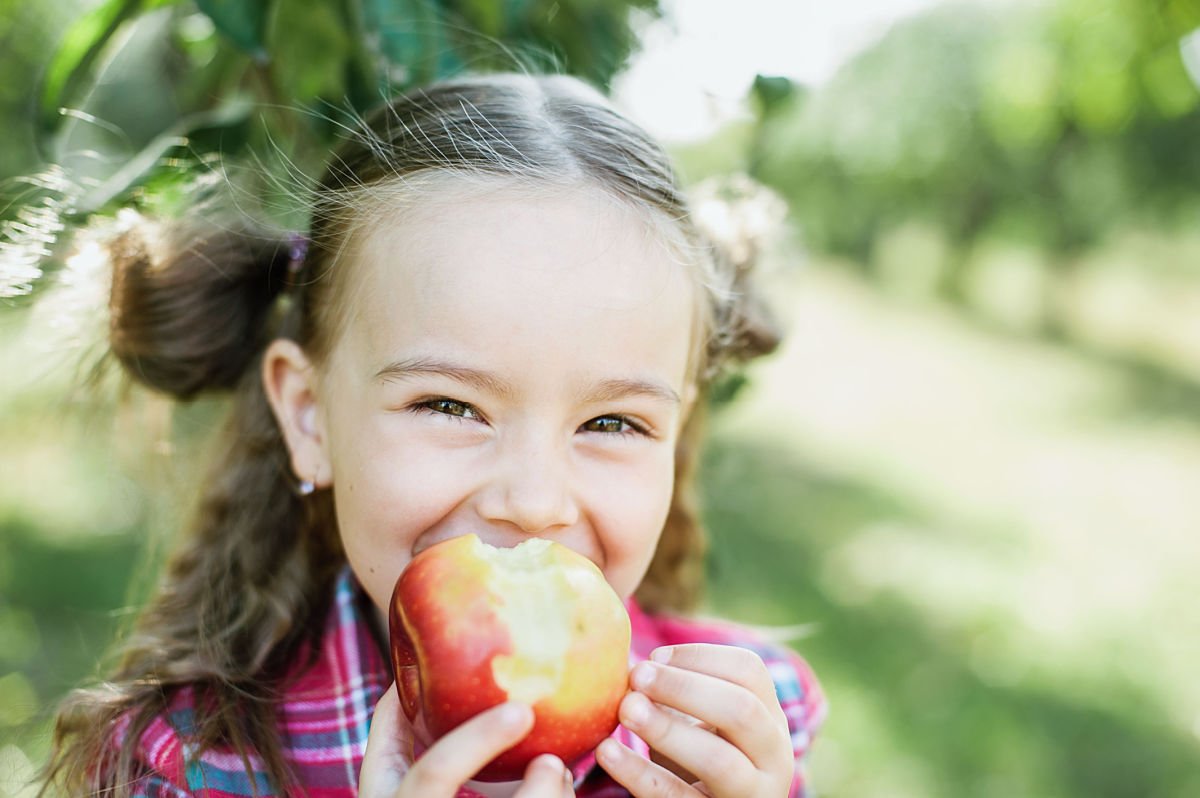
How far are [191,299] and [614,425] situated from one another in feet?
2.41

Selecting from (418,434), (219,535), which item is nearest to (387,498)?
(418,434)

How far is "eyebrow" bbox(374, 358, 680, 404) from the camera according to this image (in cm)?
125

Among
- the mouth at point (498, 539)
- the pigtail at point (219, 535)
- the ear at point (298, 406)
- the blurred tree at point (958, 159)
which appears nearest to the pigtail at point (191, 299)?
the pigtail at point (219, 535)

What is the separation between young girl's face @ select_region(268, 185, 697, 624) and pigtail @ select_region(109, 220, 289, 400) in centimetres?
37

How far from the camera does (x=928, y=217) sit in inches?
617

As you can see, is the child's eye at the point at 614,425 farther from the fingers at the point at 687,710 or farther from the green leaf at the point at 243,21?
the green leaf at the point at 243,21

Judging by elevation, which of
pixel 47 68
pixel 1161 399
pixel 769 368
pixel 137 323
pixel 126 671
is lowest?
pixel 769 368

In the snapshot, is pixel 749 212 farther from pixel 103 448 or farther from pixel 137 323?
pixel 103 448

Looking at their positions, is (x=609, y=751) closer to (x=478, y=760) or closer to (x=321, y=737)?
(x=478, y=760)

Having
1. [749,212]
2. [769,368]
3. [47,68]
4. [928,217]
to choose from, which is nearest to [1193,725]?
[749,212]

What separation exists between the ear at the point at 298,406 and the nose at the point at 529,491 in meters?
0.33

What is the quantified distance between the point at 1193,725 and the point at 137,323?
3.09 metres

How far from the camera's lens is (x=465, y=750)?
3.28ft

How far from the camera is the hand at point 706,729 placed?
1.12 m
